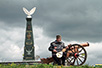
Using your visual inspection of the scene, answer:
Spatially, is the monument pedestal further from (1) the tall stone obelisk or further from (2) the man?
(2) the man

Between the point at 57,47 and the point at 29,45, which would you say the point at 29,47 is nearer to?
the point at 29,45

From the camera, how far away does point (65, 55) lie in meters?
9.42

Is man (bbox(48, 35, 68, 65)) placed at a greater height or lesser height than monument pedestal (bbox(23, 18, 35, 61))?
lesser

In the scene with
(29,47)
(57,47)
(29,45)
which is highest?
(29,45)

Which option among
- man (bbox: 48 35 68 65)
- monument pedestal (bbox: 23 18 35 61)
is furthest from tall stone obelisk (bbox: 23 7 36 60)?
man (bbox: 48 35 68 65)

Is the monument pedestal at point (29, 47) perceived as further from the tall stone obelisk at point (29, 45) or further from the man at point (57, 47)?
the man at point (57, 47)

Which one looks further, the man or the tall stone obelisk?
the tall stone obelisk

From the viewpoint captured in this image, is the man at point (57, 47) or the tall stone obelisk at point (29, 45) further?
the tall stone obelisk at point (29, 45)

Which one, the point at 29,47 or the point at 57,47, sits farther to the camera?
the point at 29,47

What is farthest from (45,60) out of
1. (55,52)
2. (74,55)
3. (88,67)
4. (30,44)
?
(30,44)

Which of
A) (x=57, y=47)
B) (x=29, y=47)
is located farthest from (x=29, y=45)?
(x=57, y=47)

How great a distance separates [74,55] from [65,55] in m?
0.51

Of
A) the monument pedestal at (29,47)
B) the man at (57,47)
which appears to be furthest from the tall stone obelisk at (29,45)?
the man at (57,47)

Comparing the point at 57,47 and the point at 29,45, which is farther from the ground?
the point at 29,45
